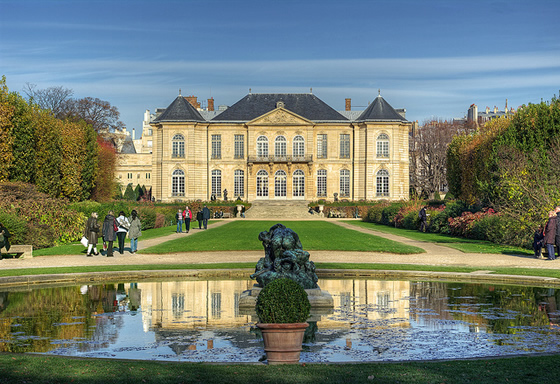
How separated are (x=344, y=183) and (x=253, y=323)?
58753mm

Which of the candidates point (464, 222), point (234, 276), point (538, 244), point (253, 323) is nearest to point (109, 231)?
point (234, 276)

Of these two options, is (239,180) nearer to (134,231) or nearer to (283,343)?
(134,231)

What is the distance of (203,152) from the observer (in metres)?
68.1

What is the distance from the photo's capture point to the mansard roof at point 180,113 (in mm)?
67062

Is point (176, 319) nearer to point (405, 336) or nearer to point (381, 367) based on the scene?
point (405, 336)

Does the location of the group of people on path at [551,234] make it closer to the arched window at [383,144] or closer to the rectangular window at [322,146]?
the arched window at [383,144]

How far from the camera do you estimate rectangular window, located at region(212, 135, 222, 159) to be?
68.4m

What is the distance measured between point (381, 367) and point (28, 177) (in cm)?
2984

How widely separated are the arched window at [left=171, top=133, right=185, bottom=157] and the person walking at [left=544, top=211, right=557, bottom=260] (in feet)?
168

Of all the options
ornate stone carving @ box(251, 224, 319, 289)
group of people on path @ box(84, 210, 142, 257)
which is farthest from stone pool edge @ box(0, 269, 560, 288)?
group of people on path @ box(84, 210, 142, 257)

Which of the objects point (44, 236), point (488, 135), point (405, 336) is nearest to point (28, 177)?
point (44, 236)

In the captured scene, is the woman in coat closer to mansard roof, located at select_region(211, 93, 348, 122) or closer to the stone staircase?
the stone staircase

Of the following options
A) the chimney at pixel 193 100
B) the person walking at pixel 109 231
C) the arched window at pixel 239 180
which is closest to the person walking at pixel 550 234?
the person walking at pixel 109 231

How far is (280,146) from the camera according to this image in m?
68.2
